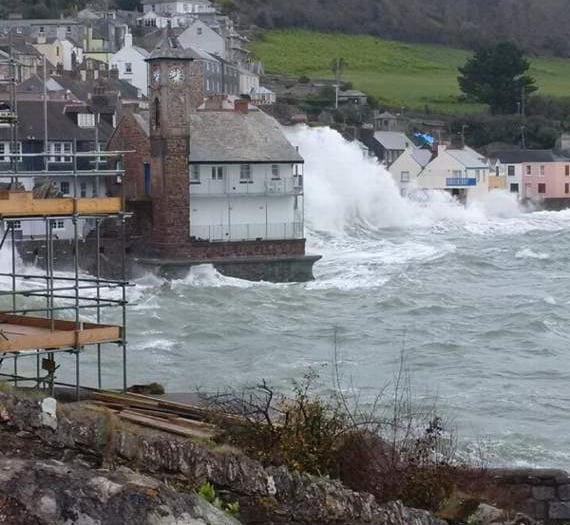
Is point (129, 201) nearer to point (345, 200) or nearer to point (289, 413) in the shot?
point (345, 200)

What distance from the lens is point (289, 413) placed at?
12.3 metres

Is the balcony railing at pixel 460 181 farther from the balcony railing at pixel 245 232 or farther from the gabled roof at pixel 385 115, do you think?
the balcony railing at pixel 245 232

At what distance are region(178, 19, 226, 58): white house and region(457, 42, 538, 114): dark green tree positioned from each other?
61.5ft

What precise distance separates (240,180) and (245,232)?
6.14 ft

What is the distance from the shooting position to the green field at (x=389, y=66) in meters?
112

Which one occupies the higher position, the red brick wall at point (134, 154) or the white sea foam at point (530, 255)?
the red brick wall at point (134, 154)

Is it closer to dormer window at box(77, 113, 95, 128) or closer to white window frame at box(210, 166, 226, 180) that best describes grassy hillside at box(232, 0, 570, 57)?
dormer window at box(77, 113, 95, 128)

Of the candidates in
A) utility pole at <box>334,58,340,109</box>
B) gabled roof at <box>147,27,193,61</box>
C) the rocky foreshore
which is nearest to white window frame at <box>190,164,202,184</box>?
gabled roof at <box>147,27,193,61</box>

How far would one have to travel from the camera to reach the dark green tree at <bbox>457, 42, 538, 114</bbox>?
10362 centimetres

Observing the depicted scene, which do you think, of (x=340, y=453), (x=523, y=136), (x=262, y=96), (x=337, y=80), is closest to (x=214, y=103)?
(x=262, y=96)

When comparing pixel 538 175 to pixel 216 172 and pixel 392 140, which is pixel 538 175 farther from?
pixel 216 172

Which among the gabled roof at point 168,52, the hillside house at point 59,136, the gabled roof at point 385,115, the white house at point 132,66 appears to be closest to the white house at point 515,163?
the gabled roof at point 385,115

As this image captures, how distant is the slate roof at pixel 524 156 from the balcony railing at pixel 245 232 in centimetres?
4445

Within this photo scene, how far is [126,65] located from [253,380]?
60152 millimetres
